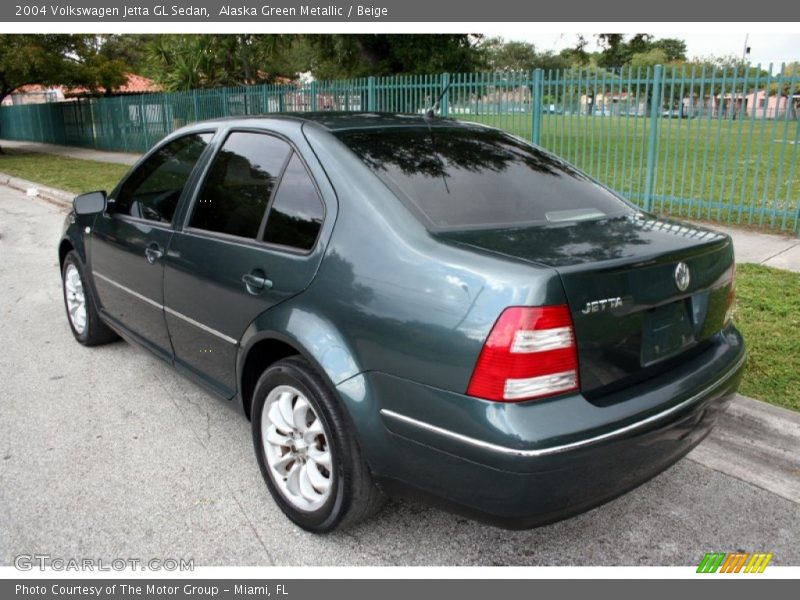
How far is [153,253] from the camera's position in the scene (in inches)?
141

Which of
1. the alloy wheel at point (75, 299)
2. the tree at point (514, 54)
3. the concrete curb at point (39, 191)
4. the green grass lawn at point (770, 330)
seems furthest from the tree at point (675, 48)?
the alloy wheel at point (75, 299)

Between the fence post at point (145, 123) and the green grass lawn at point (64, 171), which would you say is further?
the fence post at point (145, 123)

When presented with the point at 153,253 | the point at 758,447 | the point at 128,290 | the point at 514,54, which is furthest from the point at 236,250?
the point at 514,54

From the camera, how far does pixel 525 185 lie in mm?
2977

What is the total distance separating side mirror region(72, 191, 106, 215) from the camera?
4.09 m

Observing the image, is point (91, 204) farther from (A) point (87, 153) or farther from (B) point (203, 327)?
(A) point (87, 153)

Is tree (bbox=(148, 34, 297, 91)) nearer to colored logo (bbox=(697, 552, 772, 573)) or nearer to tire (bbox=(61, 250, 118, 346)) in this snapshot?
tire (bbox=(61, 250, 118, 346))

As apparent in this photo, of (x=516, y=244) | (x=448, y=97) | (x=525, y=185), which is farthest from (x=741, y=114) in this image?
(x=516, y=244)

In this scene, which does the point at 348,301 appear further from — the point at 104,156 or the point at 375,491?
the point at 104,156

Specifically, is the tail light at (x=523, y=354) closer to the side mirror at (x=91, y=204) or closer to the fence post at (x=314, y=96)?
the side mirror at (x=91, y=204)

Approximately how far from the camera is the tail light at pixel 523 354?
6.73 ft

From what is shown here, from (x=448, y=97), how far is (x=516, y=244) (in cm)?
1065

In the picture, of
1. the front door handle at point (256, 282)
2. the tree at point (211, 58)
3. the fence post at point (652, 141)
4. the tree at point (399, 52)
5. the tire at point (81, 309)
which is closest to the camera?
the front door handle at point (256, 282)

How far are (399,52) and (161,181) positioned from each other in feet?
60.0
